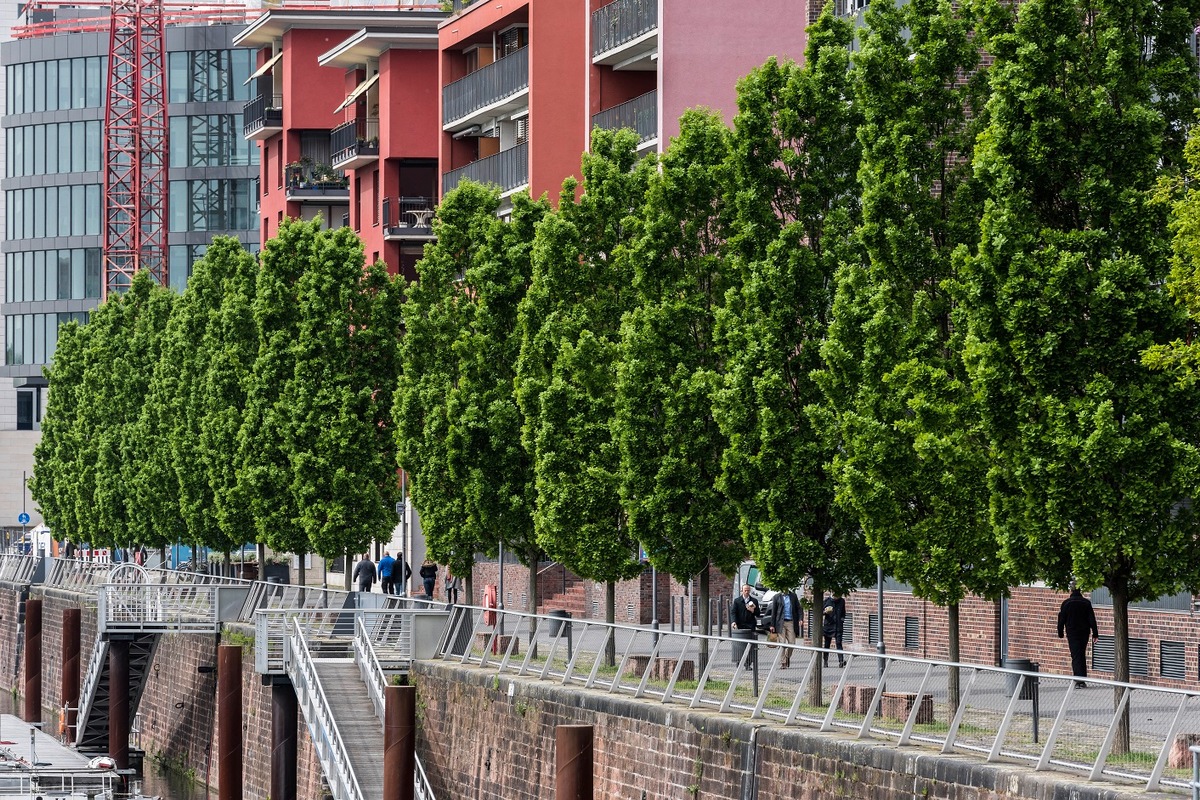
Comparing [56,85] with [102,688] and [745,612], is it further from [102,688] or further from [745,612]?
[745,612]

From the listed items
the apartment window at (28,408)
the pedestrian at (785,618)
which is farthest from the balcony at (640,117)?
the apartment window at (28,408)

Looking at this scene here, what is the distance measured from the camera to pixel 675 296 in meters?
38.3

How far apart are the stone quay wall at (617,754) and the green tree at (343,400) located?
12.8 ft

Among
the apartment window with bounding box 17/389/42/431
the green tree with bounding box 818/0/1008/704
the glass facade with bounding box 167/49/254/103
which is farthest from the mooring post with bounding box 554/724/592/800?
the apartment window with bounding box 17/389/42/431

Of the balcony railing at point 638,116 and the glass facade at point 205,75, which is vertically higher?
the glass facade at point 205,75

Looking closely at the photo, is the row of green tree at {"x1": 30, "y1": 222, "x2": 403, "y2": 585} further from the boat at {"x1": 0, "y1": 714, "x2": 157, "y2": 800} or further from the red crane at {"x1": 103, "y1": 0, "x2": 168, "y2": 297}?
the red crane at {"x1": 103, "y1": 0, "x2": 168, "y2": 297}

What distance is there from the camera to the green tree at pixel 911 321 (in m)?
29.7

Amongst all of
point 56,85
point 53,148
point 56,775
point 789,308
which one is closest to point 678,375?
point 789,308

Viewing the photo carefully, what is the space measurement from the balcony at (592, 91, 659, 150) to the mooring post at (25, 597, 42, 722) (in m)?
26.9

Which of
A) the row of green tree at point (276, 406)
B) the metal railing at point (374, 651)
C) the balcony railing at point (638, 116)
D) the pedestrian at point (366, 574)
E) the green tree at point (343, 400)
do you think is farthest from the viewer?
the pedestrian at point (366, 574)

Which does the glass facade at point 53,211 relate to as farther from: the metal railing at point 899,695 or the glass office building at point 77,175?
the metal railing at point 899,695

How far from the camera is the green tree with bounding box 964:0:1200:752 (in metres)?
26.5

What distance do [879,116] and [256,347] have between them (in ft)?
112

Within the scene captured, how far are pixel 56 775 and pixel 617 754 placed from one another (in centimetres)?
2609
